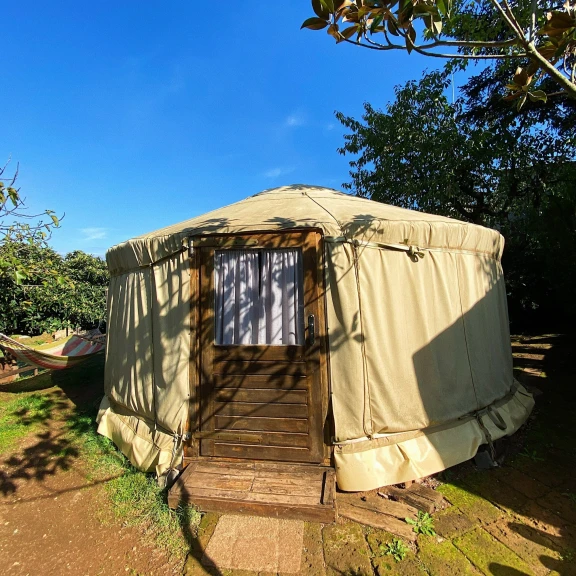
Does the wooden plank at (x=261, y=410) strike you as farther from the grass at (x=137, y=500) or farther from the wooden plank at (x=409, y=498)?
the wooden plank at (x=409, y=498)

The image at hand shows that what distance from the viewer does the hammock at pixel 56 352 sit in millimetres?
5254

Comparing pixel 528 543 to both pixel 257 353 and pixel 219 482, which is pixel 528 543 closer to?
pixel 219 482

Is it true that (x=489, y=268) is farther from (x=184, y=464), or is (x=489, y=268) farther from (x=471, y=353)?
(x=184, y=464)

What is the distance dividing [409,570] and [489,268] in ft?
10.4

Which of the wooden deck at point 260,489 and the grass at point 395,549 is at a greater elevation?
the wooden deck at point 260,489

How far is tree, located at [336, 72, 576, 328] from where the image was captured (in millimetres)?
7984

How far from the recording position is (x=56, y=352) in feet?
18.9

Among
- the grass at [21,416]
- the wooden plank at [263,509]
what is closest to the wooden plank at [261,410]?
the wooden plank at [263,509]

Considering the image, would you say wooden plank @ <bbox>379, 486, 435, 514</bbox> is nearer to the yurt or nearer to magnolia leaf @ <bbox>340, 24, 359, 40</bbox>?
the yurt

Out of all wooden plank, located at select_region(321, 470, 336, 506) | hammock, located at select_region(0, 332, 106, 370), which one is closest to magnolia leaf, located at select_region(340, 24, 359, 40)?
wooden plank, located at select_region(321, 470, 336, 506)

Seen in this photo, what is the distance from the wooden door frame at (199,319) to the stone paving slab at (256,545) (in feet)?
2.22

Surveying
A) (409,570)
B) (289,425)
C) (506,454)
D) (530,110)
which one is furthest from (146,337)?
(530,110)

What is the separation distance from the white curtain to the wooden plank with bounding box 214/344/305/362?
2.8 inches

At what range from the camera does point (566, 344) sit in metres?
7.97
